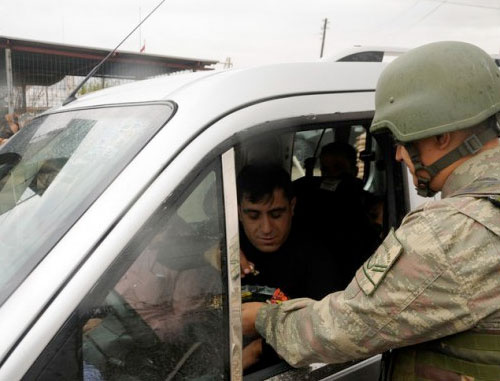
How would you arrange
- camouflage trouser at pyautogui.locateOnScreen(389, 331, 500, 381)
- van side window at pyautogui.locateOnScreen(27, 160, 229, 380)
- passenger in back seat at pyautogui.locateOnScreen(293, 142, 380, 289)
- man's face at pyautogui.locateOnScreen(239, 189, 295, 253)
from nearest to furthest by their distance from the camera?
van side window at pyautogui.locateOnScreen(27, 160, 229, 380), camouflage trouser at pyautogui.locateOnScreen(389, 331, 500, 381), man's face at pyautogui.locateOnScreen(239, 189, 295, 253), passenger in back seat at pyautogui.locateOnScreen(293, 142, 380, 289)

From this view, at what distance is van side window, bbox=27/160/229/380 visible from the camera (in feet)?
3.22

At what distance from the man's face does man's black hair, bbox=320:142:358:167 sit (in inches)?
40.0

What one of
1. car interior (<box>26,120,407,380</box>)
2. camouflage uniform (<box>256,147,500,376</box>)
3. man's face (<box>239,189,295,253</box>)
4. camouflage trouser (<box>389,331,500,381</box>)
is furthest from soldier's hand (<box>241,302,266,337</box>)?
man's face (<box>239,189,295,253</box>)

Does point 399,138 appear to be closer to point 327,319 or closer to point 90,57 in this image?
point 327,319

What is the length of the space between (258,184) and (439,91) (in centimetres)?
106

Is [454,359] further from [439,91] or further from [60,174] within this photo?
[60,174]

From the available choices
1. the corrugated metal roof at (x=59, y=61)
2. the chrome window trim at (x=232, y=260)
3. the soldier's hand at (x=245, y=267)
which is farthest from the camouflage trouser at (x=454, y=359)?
the corrugated metal roof at (x=59, y=61)

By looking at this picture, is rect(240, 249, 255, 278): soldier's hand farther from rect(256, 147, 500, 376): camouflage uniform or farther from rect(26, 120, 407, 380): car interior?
rect(256, 147, 500, 376): camouflage uniform

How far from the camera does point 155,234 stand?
107 centimetres

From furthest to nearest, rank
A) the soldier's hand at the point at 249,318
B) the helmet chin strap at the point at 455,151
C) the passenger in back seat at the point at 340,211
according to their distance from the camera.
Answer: the passenger in back seat at the point at 340,211 < the soldier's hand at the point at 249,318 < the helmet chin strap at the point at 455,151

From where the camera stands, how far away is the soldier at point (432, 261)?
1.06 meters

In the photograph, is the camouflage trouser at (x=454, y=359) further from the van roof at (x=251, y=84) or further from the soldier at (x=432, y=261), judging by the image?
the van roof at (x=251, y=84)

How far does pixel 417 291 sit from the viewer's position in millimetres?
1075

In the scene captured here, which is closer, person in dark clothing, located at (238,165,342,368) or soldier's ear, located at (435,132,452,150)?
soldier's ear, located at (435,132,452,150)
